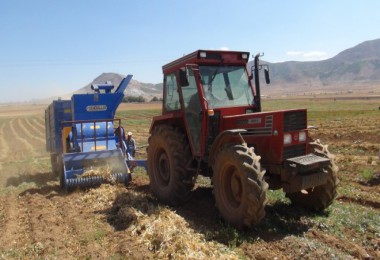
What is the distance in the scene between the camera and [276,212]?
264 inches

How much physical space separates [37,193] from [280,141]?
20.8 feet

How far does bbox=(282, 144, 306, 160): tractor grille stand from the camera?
605 cm

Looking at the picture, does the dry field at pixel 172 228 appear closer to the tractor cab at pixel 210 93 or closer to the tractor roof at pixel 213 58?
the tractor cab at pixel 210 93

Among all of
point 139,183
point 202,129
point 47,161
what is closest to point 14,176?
point 47,161

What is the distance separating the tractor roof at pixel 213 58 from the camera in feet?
22.3

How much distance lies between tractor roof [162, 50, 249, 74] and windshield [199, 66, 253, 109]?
0.38 feet

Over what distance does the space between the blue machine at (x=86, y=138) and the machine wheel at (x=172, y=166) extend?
1.95 m

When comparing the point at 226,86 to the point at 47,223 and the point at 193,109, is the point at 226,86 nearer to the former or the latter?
the point at 193,109

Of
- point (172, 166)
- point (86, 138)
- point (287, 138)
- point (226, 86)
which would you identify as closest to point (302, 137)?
point (287, 138)

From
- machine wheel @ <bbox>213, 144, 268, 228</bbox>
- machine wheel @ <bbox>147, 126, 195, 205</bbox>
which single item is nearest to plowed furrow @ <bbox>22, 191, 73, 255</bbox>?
machine wheel @ <bbox>147, 126, 195, 205</bbox>

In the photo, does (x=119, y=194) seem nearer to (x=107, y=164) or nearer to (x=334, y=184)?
(x=107, y=164)

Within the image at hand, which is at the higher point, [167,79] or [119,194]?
[167,79]

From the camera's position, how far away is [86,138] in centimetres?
1155

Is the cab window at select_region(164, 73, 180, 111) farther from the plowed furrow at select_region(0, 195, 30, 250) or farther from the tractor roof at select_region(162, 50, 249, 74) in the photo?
the plowed furrow at select_region(0, 195, 30, 250)
